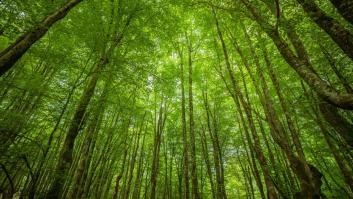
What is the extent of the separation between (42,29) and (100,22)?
2.68 meters

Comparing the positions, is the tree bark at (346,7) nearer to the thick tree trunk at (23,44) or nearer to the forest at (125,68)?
the forest at (125,68)

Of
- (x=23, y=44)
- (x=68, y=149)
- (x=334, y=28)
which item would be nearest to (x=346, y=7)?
(x=334, y=28)

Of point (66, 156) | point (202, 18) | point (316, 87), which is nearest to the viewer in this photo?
point (316, 87)

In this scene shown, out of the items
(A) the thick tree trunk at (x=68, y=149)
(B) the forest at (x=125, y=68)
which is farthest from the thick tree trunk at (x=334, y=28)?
(A) the thick tree trunk at (x=68, y=149)

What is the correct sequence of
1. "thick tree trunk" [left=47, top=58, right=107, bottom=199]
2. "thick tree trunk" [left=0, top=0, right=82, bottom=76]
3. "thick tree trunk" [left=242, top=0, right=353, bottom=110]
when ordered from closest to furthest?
1. "thick tree trunk" [left=242, top=0, right=353, bottom=110]
2. "thick tree trunk" [left=0, top=0, right=82, bottom=76]
3. "thick tree trunk" [left=47, top=58, right=107, bottom=199]

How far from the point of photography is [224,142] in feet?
45.0

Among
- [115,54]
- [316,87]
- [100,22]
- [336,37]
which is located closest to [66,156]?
[115,54]

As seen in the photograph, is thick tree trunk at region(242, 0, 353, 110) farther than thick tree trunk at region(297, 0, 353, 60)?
No

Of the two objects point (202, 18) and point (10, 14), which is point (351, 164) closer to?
point (202, 18)

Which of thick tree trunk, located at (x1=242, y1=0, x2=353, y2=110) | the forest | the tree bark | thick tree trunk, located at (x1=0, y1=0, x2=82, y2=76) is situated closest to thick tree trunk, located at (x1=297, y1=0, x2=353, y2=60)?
the forest

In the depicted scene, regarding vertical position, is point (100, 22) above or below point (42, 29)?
above

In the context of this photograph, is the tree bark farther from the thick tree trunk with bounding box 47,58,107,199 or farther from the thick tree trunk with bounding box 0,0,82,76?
the thick tree trunk with bounding box 47,58,107,199

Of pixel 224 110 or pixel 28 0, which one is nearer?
pixel 28 0

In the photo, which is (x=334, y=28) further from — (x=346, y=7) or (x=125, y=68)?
(x=125, y=68)
